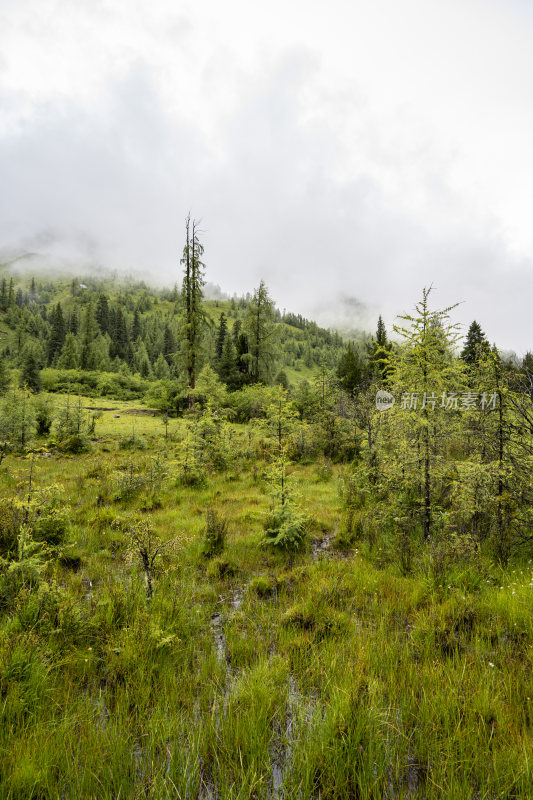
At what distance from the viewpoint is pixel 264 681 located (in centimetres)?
297

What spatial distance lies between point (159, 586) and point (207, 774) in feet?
9.56

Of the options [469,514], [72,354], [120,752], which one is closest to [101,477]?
[120,752]

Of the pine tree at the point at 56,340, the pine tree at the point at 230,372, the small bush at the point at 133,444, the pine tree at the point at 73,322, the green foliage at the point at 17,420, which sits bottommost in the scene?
the small bush at the point at 133,444

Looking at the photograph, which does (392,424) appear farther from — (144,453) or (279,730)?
(144,453)

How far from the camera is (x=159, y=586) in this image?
4.87 metres

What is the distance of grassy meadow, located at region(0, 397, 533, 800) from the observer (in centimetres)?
213

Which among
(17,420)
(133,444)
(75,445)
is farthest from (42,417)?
(133,444)

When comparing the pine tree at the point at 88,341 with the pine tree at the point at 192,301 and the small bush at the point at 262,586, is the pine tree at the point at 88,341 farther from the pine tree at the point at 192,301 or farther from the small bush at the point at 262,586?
the small bush at the point at 262,586

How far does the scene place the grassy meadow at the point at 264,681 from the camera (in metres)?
2.13

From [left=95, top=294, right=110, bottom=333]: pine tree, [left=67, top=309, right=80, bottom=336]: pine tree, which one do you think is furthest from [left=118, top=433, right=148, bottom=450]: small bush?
[left=67, top=309, right=80, bottom=336]: pine tree

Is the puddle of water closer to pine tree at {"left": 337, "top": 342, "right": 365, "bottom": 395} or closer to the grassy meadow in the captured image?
the grassy meadow

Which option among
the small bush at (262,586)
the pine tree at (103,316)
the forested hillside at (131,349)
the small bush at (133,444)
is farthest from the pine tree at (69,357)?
the small bush at (262,586)

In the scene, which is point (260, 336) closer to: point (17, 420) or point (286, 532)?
point (17, 420)

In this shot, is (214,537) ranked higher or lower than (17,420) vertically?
lower
